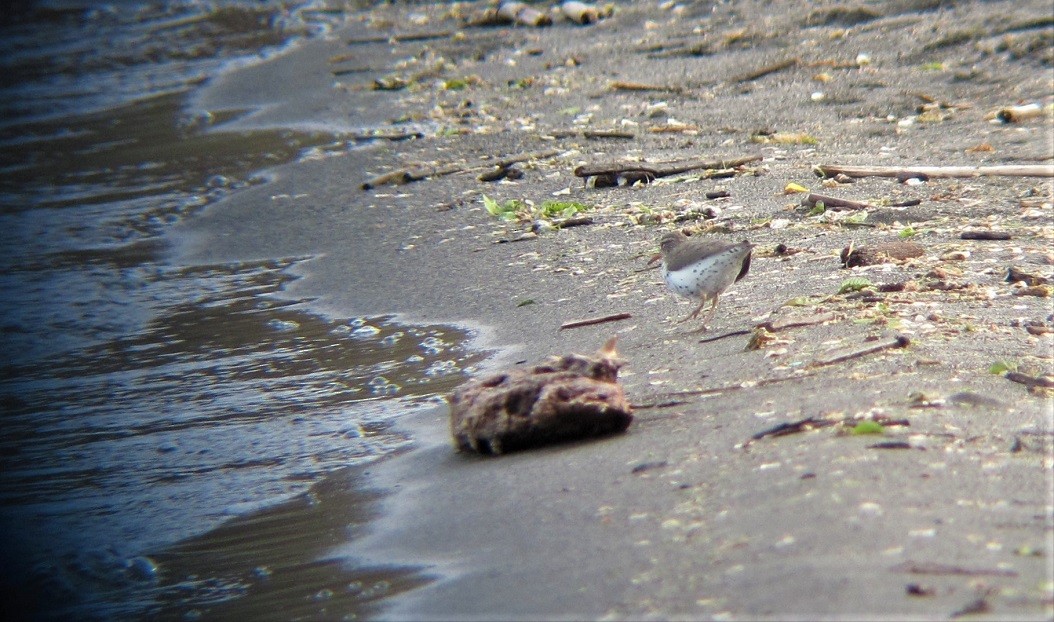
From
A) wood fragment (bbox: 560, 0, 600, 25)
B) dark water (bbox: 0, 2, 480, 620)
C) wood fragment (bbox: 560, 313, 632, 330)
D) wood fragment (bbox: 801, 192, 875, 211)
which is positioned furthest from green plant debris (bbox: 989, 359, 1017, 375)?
wood fragment (bbox: 560, 0, 600, 25)

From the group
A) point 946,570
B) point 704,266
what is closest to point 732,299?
point 704,266

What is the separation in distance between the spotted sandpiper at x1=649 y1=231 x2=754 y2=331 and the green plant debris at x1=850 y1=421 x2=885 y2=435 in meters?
1.51

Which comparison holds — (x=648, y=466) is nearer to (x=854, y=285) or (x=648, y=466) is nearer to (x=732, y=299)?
(x=854, y=285)

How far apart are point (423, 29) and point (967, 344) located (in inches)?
500

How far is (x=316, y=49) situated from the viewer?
16562 mm

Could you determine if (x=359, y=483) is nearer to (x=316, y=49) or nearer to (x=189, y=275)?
(x=189, y=275)

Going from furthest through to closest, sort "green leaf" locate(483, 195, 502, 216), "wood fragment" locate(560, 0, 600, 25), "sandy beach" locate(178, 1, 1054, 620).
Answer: "wood fragment" locate(560, 0, 600, 25) < "green leaf" locate(483, 195, 502, 216) < "sandy beach" locate(178, 1, 1054, 620)

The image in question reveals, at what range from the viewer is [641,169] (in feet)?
25.3

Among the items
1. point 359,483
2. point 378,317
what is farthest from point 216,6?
point 359,483

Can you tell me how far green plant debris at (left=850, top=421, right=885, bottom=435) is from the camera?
349 centimetres

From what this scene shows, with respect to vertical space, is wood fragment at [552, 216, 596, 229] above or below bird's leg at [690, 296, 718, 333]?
above

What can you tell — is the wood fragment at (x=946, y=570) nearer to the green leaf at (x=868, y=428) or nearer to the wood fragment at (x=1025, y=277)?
the green leaf at (x=868, y=428)

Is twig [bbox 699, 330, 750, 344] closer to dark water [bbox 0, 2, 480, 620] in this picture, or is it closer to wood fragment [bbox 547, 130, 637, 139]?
dark water [bbox 0, 2, 480, 620]

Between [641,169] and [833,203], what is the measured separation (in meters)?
1.49
